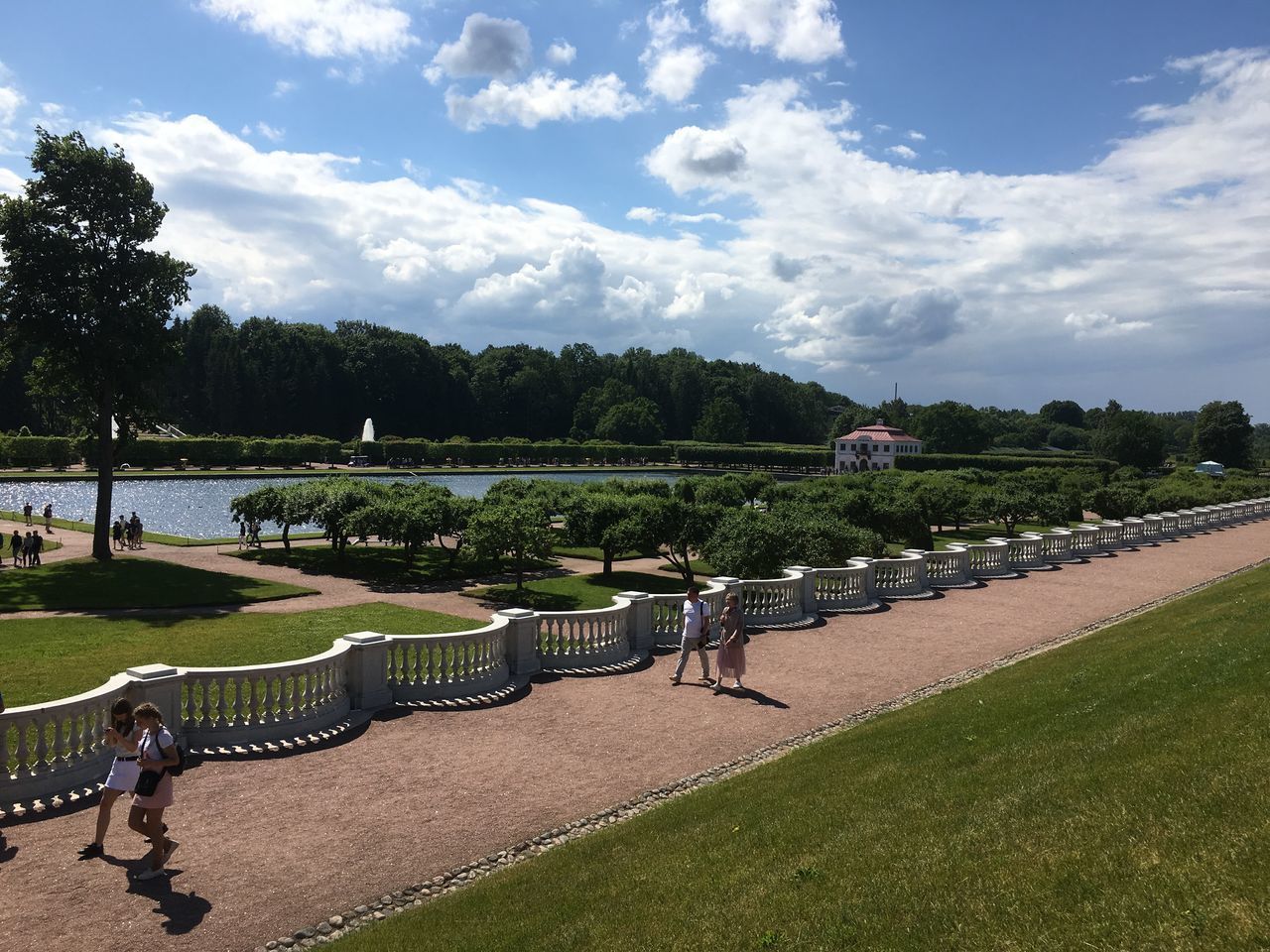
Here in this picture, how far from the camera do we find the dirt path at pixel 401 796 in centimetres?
715

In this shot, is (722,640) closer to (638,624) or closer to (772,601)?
(638,624)

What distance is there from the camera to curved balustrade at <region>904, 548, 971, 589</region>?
25.8m

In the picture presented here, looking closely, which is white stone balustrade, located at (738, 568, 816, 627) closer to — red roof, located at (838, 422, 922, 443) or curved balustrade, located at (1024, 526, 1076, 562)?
curved balustrade, located at (1024, 526, 1076, 562)

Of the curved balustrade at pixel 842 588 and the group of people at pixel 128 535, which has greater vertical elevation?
the curved balustrade at pixel 842 588

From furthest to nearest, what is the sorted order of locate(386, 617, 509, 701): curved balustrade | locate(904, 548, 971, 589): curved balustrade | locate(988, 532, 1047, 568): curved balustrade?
locate(988, 532, 1047, 568): curved balustrade, locate(904, 548, 971, 589): curved balustrade, locate(386, 617, 509, 701): curved balustrade

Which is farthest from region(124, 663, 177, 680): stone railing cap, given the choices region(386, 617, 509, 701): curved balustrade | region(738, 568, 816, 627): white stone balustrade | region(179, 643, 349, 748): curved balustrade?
region(738, 568, 816, 627): white stone balustrade

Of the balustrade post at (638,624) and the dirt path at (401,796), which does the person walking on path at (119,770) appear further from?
the balustrade post at (638,624)

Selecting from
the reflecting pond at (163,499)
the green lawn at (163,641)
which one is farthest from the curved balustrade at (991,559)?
the reflecting pond at (163,499)

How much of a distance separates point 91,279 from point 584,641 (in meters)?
22.9

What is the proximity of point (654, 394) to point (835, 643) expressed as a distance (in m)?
139

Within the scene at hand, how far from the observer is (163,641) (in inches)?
679

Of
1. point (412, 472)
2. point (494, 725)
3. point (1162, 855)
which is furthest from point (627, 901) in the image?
point (412, 472)

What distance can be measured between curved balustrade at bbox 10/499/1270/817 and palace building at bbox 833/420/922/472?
3744 inches

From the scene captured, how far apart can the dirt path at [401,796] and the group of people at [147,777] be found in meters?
0.31
